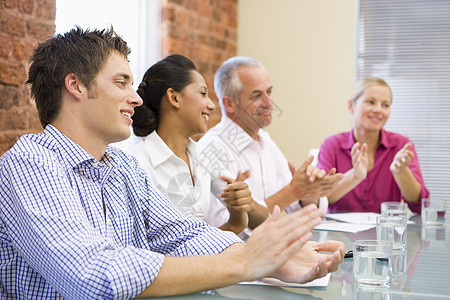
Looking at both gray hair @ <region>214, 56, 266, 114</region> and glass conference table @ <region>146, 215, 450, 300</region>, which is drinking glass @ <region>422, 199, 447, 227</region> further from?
gray hair @ <region>214, 56, 266, 114</region>

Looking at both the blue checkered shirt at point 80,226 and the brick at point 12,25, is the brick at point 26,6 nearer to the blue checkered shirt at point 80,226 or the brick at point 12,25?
the brick at point 12,25

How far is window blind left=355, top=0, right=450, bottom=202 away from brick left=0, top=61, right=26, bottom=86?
10.6ft

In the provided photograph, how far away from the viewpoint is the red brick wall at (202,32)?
152 inches

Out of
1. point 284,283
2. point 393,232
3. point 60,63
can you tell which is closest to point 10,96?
point 60,63

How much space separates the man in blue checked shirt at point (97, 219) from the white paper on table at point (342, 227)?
828 millimetres

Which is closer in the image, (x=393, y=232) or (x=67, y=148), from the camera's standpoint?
(x=67, y=148)

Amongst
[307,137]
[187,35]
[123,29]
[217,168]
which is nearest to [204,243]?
[217,168]

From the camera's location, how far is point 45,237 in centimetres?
119

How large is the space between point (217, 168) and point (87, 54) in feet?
3.65

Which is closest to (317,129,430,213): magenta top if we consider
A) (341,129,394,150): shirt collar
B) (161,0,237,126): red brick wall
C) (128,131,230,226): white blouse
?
(341,129,394,150): shirt collar

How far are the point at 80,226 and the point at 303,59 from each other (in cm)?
394

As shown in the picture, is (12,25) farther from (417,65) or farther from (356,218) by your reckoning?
(417,65)

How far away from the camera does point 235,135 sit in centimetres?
294

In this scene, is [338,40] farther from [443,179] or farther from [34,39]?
[34,39]
